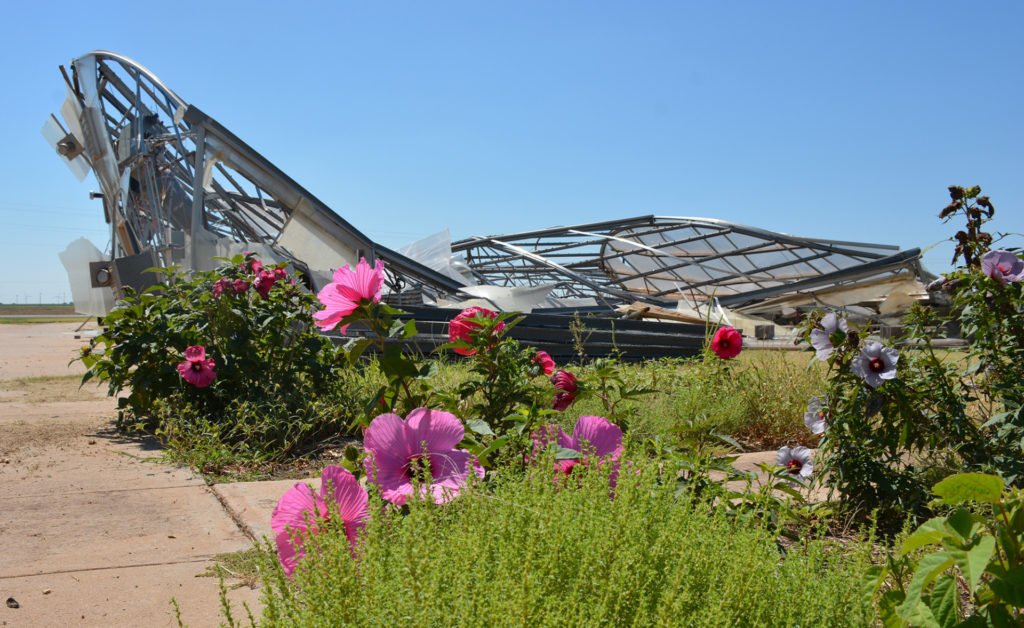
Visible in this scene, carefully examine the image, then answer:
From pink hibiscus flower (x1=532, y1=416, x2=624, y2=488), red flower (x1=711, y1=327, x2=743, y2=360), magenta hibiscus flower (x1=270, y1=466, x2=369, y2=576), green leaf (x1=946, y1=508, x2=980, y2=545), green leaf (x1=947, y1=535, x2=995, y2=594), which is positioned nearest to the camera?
green leaf (x1=947, y1=535, x2=995, y2=594)

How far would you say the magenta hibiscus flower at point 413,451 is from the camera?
73.1 inches

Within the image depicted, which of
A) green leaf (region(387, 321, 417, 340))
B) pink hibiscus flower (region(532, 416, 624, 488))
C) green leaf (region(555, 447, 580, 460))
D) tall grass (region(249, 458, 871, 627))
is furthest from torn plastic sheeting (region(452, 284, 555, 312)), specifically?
tall grass (region(249, 458, 871, 627))

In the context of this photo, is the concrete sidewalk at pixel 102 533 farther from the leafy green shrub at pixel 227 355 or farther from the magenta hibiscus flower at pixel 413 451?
the magenta hibiscus flower at pixel 413 451

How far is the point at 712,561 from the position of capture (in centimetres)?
151

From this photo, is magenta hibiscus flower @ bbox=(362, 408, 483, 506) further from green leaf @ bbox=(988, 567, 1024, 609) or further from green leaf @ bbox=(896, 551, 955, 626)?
green leaf @ bbox=(988, 567, 1024, 609)

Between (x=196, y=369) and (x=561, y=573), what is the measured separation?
3881 millimetres

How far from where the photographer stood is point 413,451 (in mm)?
1917

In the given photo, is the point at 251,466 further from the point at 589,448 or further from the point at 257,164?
the point at 257,164

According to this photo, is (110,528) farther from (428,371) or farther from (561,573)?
(561,573)

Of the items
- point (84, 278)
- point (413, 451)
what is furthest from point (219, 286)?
point (84, 278)

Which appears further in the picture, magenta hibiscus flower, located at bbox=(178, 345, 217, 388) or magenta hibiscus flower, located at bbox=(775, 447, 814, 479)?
magenta hibiscus flower, located at bbox=(178, 345, 217, 388)

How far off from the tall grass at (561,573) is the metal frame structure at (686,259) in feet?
59.8

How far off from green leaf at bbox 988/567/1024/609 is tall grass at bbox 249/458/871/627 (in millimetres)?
293

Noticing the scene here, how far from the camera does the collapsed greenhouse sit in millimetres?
11195
